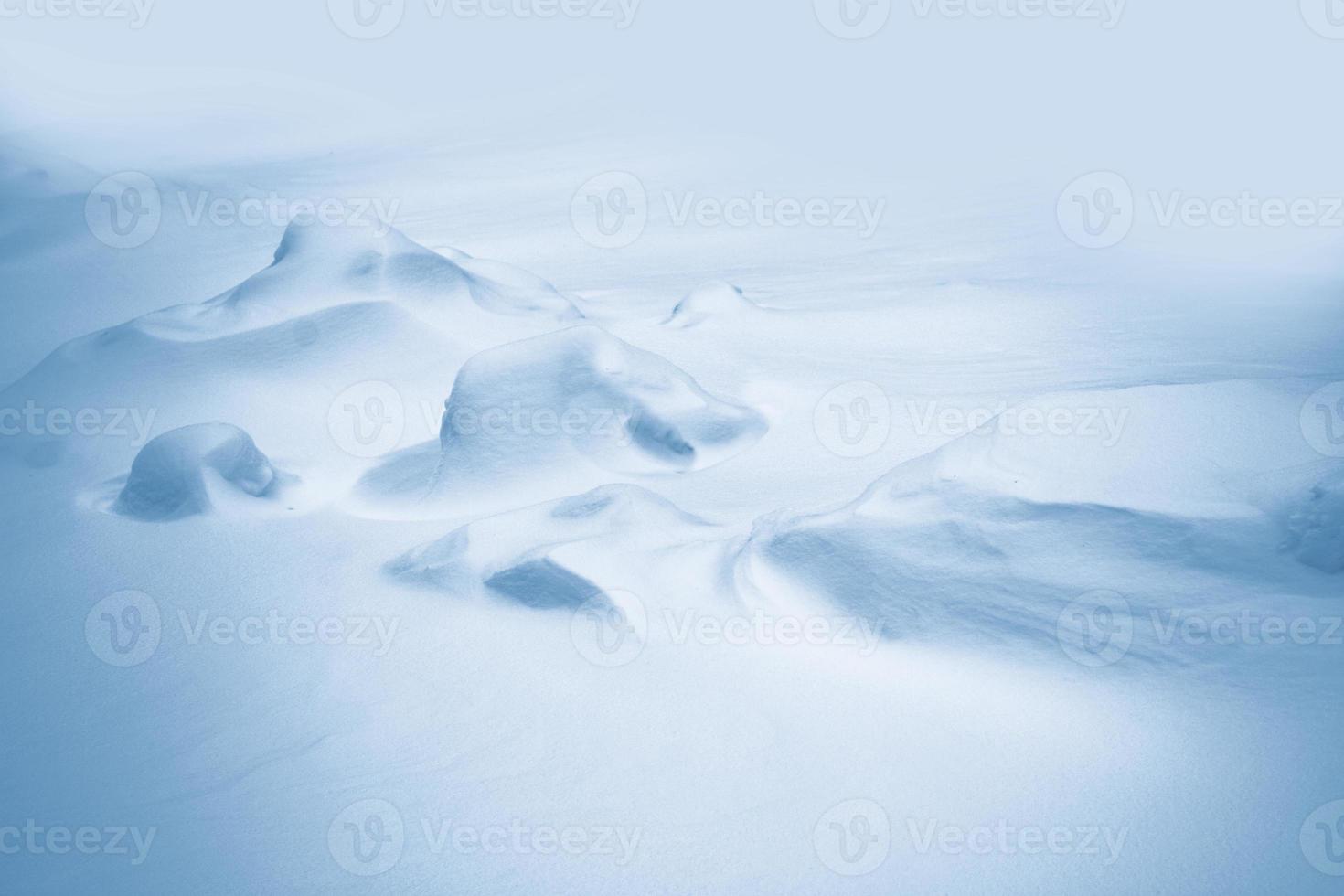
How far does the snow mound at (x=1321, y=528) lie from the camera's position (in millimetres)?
2508

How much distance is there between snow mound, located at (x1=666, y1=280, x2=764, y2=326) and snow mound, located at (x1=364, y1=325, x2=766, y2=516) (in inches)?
51.4

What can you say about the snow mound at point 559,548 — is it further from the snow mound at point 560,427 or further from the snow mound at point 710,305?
the snow mound at point 710,305

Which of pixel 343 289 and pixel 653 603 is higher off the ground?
pixel 343 289

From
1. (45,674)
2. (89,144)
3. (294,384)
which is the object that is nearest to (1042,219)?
(294,384)

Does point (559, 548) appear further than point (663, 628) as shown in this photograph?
Yes

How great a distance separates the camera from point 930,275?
592 centimetres

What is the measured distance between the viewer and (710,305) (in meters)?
5.14

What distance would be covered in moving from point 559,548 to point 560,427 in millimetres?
852

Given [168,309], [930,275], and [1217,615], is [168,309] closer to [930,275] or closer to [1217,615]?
A: [930,275]

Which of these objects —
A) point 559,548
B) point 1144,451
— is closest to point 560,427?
point 559,548

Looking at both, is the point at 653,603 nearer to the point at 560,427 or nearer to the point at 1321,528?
the point at 560,427

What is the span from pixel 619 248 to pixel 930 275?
7.04 feet

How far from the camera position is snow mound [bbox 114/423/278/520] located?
3.36 m

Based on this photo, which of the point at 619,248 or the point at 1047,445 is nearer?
the point at 1047,445
